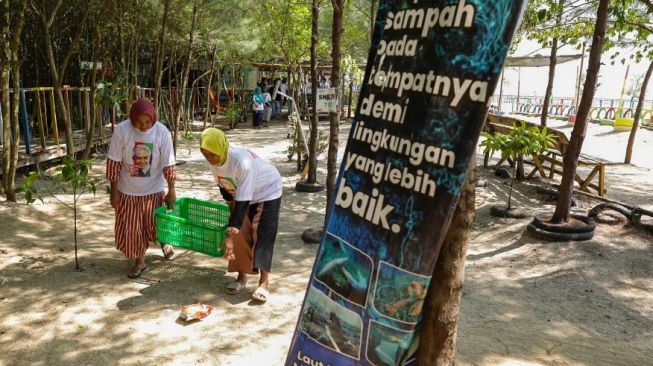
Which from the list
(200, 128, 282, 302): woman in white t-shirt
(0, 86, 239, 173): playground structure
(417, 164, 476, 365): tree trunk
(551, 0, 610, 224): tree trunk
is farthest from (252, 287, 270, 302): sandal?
(0, 86, 239, 173): playground structure

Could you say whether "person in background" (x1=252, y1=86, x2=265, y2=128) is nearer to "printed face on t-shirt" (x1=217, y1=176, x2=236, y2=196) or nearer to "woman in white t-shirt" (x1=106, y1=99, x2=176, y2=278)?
"woman in white t-shirt" (x1=106, y1=99, x2=176, y2=278)

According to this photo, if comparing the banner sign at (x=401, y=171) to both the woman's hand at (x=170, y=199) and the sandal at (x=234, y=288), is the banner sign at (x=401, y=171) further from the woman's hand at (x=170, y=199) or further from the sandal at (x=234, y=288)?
the woman's hand at (x=170, y=199)

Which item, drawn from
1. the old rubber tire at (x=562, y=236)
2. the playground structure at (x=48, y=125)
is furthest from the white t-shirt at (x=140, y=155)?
the old rubber tire at (x=562, y=236)

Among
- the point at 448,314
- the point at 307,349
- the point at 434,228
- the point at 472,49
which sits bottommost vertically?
the point at 307,349

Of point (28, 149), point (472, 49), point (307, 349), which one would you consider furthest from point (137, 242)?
point (28, 149)

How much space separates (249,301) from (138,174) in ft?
4.18

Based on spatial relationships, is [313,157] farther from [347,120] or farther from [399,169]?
[347,120]

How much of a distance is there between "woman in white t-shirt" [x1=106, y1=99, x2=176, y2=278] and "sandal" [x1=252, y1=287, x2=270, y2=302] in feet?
3.30

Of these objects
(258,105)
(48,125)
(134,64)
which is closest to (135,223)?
(48,125)

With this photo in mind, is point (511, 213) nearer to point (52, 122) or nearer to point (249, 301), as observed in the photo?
point (249, 301)

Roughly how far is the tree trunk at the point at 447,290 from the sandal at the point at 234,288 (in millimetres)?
2271

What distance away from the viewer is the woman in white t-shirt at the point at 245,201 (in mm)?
3207

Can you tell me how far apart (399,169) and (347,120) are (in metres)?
19.7

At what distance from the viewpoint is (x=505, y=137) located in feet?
21.1
